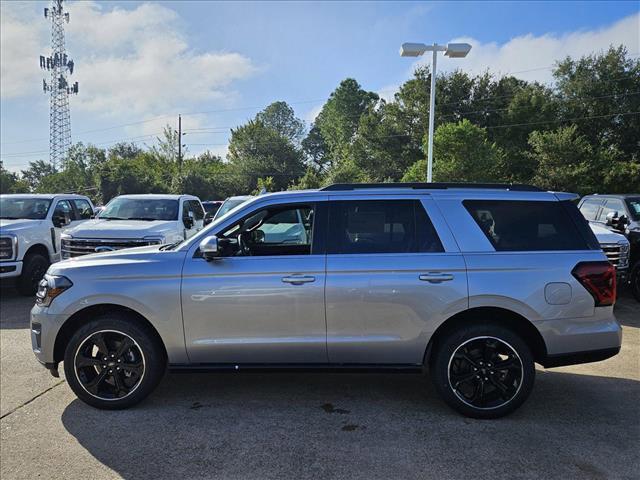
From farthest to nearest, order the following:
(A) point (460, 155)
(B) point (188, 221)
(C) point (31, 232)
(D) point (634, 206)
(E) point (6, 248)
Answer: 1. (A) point (460, 155)
2. (B) point (188, 221)
3. (D) point (634, 206)
4. (C) point (31, 232)
5. (E) point (6, 248)

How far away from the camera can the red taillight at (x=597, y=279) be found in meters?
3.87

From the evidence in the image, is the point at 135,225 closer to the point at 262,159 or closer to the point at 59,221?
the point at 59,221

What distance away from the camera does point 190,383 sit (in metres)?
4.79

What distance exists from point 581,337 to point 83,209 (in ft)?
35.9

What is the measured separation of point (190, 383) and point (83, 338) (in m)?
1.18

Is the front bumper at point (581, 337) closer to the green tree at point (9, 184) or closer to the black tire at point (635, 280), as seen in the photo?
the black tire at point (635, 280)

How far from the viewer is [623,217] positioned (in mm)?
9352

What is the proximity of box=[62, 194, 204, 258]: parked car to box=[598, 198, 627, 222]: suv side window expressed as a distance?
839cm

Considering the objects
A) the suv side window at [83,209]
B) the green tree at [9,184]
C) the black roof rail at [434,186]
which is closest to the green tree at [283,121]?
the green tree at [9,184]

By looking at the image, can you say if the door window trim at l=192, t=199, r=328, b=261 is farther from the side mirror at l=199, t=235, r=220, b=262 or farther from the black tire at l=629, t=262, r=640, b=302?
the black tire at l=629, t=262, r=640, b=302

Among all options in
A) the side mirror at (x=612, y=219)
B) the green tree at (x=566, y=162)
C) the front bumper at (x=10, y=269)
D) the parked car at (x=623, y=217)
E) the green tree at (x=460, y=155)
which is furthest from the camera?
the green tree at (x=566, y=162)

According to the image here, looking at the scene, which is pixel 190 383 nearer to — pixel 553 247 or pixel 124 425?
pixel 124 425

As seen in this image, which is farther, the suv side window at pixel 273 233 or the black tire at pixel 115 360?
the suv side window at pixel 273 233

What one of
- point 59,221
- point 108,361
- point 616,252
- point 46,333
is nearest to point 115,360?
point 108,361
